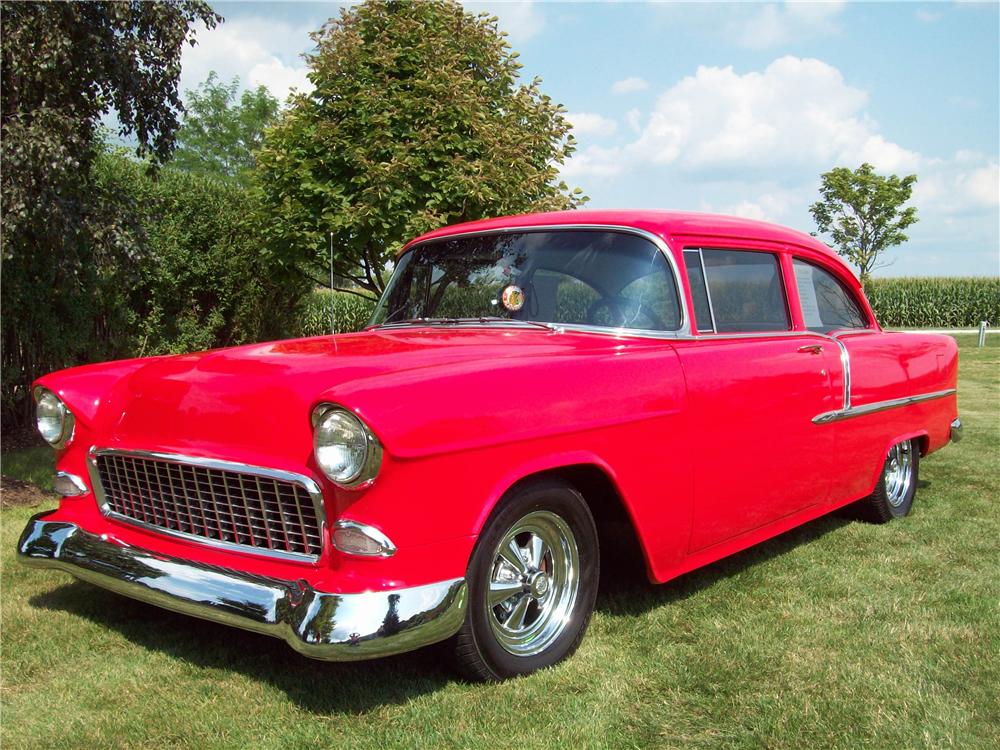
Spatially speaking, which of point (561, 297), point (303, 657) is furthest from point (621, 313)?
point (303, 657)

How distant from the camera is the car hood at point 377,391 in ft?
8.65

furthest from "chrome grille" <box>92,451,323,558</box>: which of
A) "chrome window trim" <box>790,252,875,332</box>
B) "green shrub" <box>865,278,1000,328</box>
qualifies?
"green shrub" <box>865,278,1000,328</box>

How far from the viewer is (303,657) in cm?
321

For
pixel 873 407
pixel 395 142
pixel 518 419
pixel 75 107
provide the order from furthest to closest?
pixel 395 142, pixel 75 107, pixel 873 407, pixel 518 419

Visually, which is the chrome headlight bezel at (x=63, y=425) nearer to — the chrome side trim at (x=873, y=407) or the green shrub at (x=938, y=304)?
the chrome side trim at (x=873, y=407)

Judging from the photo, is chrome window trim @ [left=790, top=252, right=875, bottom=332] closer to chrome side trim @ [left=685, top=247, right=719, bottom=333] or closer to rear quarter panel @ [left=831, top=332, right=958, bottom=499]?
rear quarter panel @ [left=831, top=332, right=958, bottom=499]

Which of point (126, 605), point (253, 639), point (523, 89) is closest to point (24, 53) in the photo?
point (126, 605)

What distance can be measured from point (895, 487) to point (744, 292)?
2.01m

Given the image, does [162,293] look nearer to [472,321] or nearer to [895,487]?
[472,321]

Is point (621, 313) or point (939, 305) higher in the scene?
point (621, 313)

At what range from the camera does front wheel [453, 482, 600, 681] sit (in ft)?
9.25

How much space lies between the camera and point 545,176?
9109 millimetres

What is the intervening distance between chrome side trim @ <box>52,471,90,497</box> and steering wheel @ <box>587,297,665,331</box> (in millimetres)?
2059

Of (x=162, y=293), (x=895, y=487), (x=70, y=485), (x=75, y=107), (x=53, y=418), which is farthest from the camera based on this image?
(x=162, y=293)
